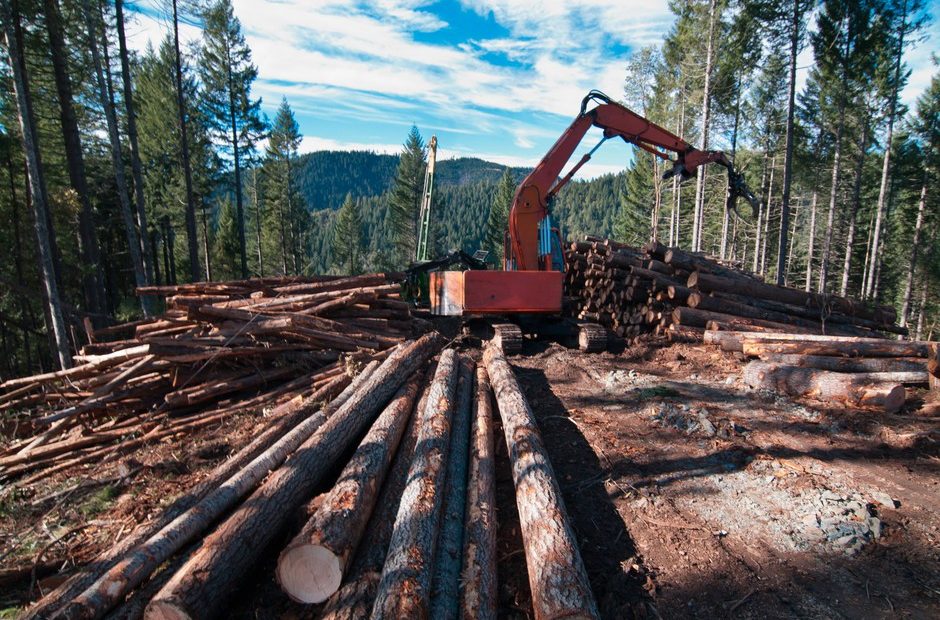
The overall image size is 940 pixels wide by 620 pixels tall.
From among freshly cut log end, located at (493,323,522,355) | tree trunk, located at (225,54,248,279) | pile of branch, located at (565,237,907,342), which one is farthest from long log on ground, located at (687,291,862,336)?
tree trunk, located at (225,54,248,279)

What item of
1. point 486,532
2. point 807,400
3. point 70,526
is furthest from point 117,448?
point 807,400

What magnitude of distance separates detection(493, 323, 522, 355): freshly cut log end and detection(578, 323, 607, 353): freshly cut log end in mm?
1451

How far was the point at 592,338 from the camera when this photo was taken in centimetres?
953

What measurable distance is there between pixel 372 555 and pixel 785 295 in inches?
433

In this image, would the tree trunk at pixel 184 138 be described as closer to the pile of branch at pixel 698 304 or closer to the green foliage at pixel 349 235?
the pile of branch at pixel 698 304

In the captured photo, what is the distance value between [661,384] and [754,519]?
11.2ft

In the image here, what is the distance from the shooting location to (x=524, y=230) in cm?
1052

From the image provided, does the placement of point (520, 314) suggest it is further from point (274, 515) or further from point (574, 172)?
point (274, 515)

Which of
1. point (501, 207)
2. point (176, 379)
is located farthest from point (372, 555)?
point (501, 207)

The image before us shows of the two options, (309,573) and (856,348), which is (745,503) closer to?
(309,573)

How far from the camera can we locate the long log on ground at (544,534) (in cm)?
246

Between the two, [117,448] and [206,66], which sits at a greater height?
[206,66]

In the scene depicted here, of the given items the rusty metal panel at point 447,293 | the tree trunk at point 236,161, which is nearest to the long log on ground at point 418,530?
the rusty metal panel at point 447,293

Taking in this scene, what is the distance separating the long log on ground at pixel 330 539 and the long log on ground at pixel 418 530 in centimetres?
27
